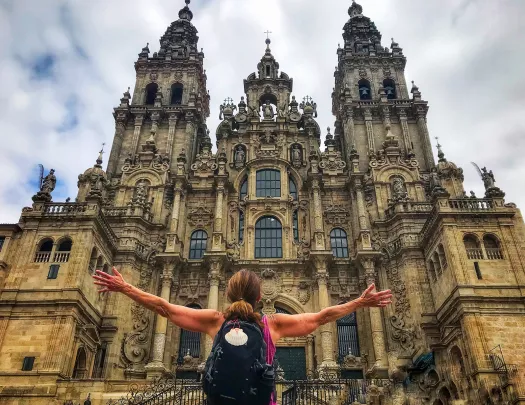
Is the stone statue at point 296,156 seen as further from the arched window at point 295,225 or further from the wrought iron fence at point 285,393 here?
the wrought iron fence at point 285,393

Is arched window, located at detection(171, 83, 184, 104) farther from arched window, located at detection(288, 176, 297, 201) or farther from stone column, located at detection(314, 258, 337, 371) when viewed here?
stone column, located at detection(314, 258, 337, 371)

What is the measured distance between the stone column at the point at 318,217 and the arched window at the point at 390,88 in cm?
1049

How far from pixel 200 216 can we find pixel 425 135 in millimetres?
15481

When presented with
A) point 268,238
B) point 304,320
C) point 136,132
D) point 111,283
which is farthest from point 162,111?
point 304,320

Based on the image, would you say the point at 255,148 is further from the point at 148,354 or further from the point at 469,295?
the point at 469,295

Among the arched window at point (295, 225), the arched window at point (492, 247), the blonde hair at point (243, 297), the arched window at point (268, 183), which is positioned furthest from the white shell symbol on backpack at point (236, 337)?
the arched window at point (268, 183)

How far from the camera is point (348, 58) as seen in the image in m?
32.9

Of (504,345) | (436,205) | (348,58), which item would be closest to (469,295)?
(504,345)

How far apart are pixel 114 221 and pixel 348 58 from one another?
67.8 feet

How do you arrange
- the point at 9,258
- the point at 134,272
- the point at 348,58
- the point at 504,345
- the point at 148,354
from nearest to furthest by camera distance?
the point at 504,345, the point at 9,258, the point at 148,354, the point at 134,272, the point at 348,58

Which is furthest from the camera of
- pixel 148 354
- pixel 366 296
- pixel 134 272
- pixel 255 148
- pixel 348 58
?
pixel 348 58

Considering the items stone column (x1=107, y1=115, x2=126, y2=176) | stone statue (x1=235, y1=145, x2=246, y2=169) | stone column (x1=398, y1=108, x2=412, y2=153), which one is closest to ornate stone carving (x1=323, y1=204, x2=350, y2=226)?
stone column (x1=398, y1=108, x2=412, y2=153)

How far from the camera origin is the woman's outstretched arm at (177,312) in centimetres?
295

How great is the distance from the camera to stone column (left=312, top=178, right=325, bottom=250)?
78.0ft
